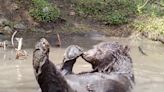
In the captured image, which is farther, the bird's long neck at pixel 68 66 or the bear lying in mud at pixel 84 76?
the bird's long neck at pixel 68 66

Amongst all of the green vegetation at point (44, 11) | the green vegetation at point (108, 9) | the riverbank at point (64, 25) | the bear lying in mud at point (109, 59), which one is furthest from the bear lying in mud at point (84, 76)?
the green vegetation at point (108, 9)

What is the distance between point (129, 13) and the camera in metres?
15.2

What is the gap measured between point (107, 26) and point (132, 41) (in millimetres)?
1664

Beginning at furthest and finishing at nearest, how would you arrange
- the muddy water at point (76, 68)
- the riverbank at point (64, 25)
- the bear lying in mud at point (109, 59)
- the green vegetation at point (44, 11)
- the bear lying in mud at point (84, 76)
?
the green vegetation at point (44, 11)
the riverbank at point (64, 25)
the muddy water at point (76, 68)
the bear lying in mud at point (109, 59)
the bear lying in mud at point (84, 76)

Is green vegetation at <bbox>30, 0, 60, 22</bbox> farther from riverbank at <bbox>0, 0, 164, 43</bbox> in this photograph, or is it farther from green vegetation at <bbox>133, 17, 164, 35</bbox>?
green vegetation at <bbox>133, 17, 164, 35</bbox>

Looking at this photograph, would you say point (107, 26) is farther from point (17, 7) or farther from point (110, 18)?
point (17, 7)

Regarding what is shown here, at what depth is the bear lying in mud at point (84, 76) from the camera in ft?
13.9

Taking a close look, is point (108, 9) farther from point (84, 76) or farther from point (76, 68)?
point (84, 76)

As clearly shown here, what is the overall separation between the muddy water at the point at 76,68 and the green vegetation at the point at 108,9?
91.0 inches

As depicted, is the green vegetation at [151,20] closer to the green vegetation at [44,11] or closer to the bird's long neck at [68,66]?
the green vegetation at [44,11]

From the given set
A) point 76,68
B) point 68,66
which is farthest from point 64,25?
point 68,66

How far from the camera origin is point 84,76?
17.9 ft

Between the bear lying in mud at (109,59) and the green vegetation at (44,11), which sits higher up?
the bear lying in mud at (109,59)

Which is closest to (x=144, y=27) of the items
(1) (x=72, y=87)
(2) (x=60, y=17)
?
(2) (x=60, y=17)
